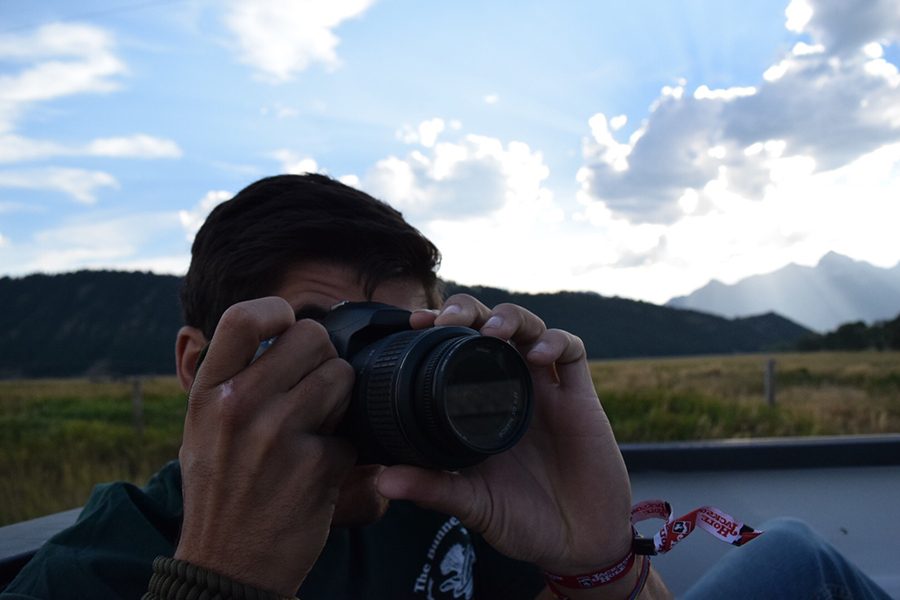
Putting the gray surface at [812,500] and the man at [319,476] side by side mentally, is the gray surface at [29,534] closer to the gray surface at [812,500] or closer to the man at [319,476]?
the man at [319,476]

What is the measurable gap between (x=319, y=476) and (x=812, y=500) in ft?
8.76

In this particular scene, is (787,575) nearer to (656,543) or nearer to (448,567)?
(656,543)

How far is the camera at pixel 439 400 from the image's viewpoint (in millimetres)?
1120

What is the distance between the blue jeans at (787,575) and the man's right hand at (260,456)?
113 cm

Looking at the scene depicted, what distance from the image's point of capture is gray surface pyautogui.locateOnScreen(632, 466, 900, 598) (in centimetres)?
302

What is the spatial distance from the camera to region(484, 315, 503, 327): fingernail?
0.59 ft

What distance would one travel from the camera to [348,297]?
5.95 feet

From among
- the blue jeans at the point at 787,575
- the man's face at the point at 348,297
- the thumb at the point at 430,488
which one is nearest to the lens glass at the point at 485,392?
the thumb at the point at 430,488

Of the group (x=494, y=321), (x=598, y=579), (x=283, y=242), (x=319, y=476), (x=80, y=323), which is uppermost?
(x=80, y=323)

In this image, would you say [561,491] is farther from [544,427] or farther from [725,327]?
[725,327]

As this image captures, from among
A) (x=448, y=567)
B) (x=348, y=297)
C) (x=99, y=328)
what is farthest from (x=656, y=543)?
(x=99, y=328)

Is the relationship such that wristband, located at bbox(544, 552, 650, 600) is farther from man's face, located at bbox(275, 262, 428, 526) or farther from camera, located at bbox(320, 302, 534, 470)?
camera, located at bbox(320, 302, 534, 470)

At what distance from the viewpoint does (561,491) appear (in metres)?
1.62

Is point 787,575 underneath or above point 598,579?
underneath
